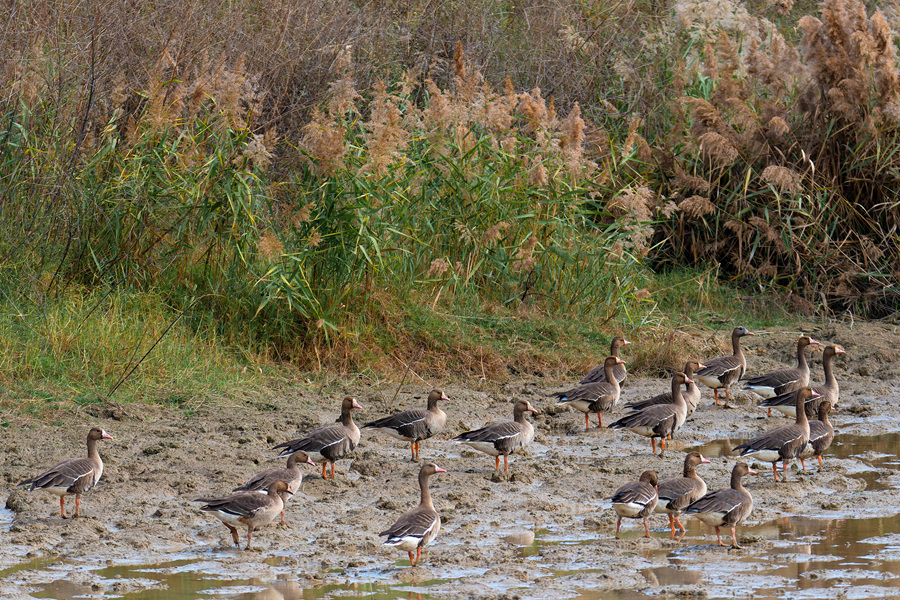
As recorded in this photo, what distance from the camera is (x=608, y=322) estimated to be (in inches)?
518

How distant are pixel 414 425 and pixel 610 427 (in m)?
1.79

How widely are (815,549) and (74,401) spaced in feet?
20.4

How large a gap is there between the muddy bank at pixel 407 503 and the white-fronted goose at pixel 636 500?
19 centimetres

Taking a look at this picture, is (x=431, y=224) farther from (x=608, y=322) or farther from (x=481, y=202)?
(x=608, y=322)

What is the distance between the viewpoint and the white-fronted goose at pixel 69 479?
759 cm

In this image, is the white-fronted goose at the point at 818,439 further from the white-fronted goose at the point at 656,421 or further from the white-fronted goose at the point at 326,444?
the white-fronted goose at the point at 326,444

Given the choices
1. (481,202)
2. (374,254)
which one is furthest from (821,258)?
(374,254)

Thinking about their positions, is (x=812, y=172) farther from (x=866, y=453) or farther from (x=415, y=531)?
(x=415, y=531)

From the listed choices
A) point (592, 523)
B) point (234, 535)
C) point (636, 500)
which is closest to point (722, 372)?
point (592, 523)

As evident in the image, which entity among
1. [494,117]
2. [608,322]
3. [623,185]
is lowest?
[608,322]

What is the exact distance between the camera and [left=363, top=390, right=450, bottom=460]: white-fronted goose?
943cm

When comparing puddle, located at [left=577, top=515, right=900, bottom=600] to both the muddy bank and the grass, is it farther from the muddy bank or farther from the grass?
the grass

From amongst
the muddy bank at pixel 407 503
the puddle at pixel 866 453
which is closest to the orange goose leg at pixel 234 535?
the muddy bank at pixel 407 503

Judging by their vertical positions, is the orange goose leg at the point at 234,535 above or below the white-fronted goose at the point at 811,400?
above
